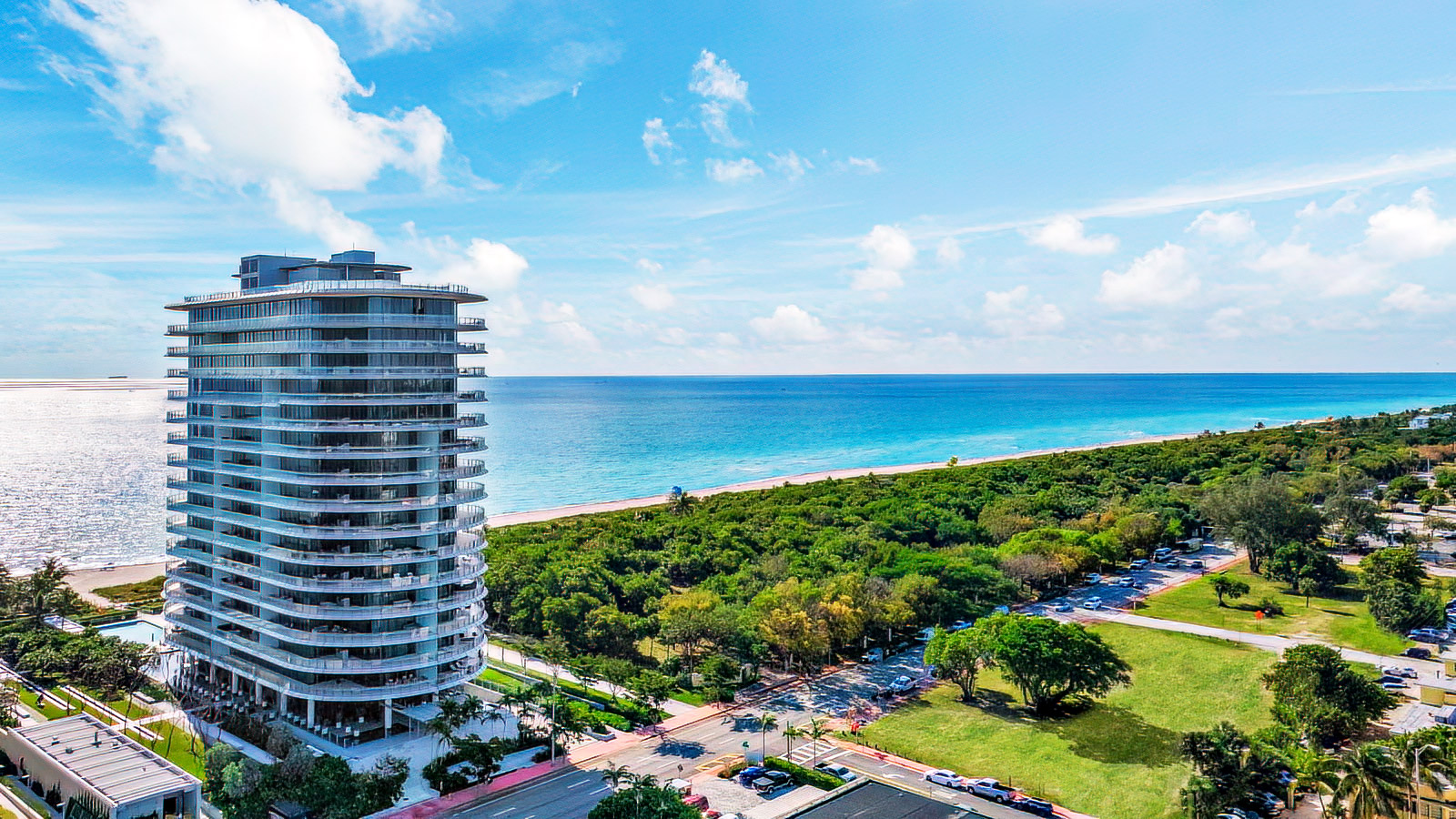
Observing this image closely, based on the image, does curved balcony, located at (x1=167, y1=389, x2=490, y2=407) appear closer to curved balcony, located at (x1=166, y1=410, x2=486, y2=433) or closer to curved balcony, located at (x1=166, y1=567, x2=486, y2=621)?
curved balcony, located at (x1=166, y1=410, x2=486, y2=433)

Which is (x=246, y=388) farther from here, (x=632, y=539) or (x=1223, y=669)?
(x=1223, y=669)

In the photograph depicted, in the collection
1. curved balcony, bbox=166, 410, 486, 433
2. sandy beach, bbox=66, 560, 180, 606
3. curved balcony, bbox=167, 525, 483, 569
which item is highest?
curved balcony, bbox=166, 410, 486, 433

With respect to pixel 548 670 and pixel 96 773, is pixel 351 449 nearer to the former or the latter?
pixel 96 773

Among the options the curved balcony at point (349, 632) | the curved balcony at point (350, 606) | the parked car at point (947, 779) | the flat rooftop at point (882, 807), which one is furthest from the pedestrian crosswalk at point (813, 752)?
the curved balcony at point (350, 606)

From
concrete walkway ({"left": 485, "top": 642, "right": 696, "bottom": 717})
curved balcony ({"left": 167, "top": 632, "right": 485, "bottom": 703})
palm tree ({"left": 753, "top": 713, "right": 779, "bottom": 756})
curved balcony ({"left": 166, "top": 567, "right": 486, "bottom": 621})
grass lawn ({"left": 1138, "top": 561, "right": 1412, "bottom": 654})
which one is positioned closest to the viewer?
palm tree ({"left": 753, "top": 713, "right": 779, "bottom": 756})

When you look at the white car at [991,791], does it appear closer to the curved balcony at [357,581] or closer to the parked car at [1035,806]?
the parked car at [1035,806]

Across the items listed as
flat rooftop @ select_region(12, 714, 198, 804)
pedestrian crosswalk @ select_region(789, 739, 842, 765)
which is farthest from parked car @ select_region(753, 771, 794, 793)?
flat rooftop @ select_region(12, 714, 198, 804)
